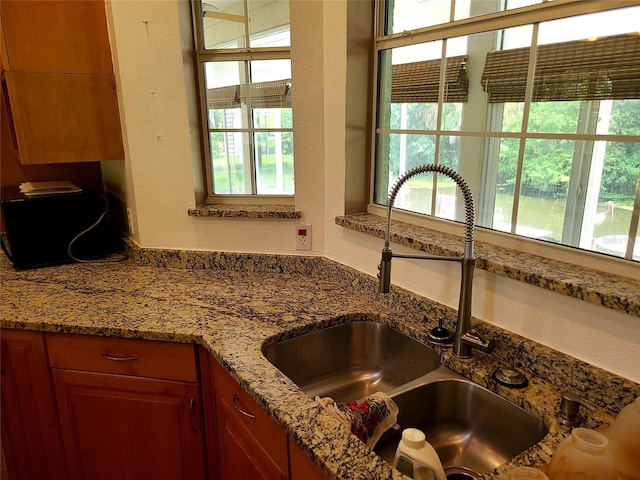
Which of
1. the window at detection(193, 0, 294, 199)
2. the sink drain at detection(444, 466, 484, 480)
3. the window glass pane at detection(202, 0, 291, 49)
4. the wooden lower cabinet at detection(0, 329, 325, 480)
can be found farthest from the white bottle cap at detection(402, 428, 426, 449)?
the window glass pane at detection(202, 0, 291, 49)

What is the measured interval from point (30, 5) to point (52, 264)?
106 centimetres

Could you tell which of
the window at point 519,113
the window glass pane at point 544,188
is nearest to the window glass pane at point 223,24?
the window at point 519,113

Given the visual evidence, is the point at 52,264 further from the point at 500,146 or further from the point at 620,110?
the point at 620,110

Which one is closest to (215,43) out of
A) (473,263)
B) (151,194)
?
(151,194)

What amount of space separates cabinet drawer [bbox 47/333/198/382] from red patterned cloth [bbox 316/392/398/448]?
0.58 meters

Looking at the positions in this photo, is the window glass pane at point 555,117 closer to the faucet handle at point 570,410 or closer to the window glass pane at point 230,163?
the faucet handle at point 570,410

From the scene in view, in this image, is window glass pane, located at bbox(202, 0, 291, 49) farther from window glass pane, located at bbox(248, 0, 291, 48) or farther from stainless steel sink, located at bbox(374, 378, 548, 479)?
stainless steel sink, located at bbox(374, 378, 548, 479)

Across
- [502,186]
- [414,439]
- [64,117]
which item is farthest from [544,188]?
[64,117]

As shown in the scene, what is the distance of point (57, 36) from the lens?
5.82ft

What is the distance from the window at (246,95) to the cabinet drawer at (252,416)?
897mm

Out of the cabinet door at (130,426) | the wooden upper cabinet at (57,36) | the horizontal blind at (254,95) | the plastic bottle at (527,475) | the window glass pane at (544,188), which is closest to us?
the plastic bottle at (527,475)

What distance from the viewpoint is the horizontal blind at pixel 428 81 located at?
4.67ft

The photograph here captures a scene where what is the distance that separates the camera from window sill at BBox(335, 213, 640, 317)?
939 mm

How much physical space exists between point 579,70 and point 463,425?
3.22 feet
